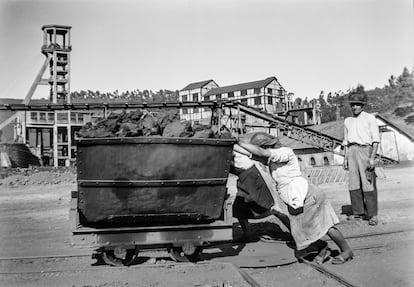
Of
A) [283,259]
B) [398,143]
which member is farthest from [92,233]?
[398,143]

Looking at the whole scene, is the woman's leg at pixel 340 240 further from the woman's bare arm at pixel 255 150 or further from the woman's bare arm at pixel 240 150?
the woman's bare arm at pixel 240 150

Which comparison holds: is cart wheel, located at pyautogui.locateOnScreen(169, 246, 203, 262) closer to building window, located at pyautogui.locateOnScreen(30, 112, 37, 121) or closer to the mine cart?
the mine cart

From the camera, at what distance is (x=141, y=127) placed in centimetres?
450

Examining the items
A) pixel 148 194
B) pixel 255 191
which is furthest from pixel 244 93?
pixel 148 194

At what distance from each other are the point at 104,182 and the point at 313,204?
2.61m

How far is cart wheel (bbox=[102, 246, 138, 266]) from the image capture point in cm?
479

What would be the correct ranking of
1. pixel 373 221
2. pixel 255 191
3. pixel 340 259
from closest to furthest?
pixel 340 259
pixel 255 191
pixel 373 221

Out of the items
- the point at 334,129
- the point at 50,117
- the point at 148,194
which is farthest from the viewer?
the point at 334,129

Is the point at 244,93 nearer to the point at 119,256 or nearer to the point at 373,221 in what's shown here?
the point at 373,221

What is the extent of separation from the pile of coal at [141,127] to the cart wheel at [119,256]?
4.98 ft

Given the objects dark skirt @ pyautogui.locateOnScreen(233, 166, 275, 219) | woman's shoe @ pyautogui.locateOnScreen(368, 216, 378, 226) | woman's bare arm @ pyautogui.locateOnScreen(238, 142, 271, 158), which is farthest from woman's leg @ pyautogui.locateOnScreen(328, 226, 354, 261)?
woman's shoe @ pyautogui.locateOnScreen(368, 216, 378, 226)

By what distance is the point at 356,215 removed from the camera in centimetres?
741

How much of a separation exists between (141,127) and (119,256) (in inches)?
65.6

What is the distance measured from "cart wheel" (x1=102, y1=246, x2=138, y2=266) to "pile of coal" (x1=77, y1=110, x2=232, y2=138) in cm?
152
